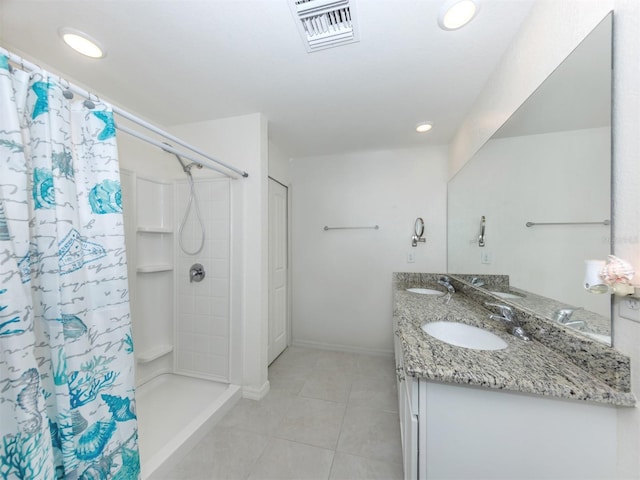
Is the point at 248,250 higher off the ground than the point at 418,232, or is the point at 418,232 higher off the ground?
the point at 418,232

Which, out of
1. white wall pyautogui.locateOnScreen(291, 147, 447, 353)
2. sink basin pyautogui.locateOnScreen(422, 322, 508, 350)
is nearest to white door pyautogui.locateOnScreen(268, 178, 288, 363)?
white wall pyautogui.locateOnScreen(291, 147, 447, 353)

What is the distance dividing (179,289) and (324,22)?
2.20 metres

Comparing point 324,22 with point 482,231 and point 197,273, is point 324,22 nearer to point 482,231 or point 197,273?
point 482,231

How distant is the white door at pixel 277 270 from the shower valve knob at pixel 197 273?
26.1 inches

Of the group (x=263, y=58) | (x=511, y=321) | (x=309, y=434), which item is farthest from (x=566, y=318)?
(x=263, y=58)

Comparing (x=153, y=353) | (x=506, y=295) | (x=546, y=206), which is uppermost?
(x=546, y=206)

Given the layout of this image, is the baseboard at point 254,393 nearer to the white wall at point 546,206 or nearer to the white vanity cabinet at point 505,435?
the white vanity cabinet at point 505,435

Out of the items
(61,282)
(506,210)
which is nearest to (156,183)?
(61,282)

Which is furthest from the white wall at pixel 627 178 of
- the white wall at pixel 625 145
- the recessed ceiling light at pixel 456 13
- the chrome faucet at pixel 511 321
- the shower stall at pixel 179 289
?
the shower stall at pixel 179 289

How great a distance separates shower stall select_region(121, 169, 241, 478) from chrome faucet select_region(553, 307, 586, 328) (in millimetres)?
2038

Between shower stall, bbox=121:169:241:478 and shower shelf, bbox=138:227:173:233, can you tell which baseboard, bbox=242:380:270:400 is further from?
shower shelf, bbox=138:227:173:233

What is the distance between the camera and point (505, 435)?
0.76 metres

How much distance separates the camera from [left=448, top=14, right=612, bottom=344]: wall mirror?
743mm

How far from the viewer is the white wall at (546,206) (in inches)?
30.4
